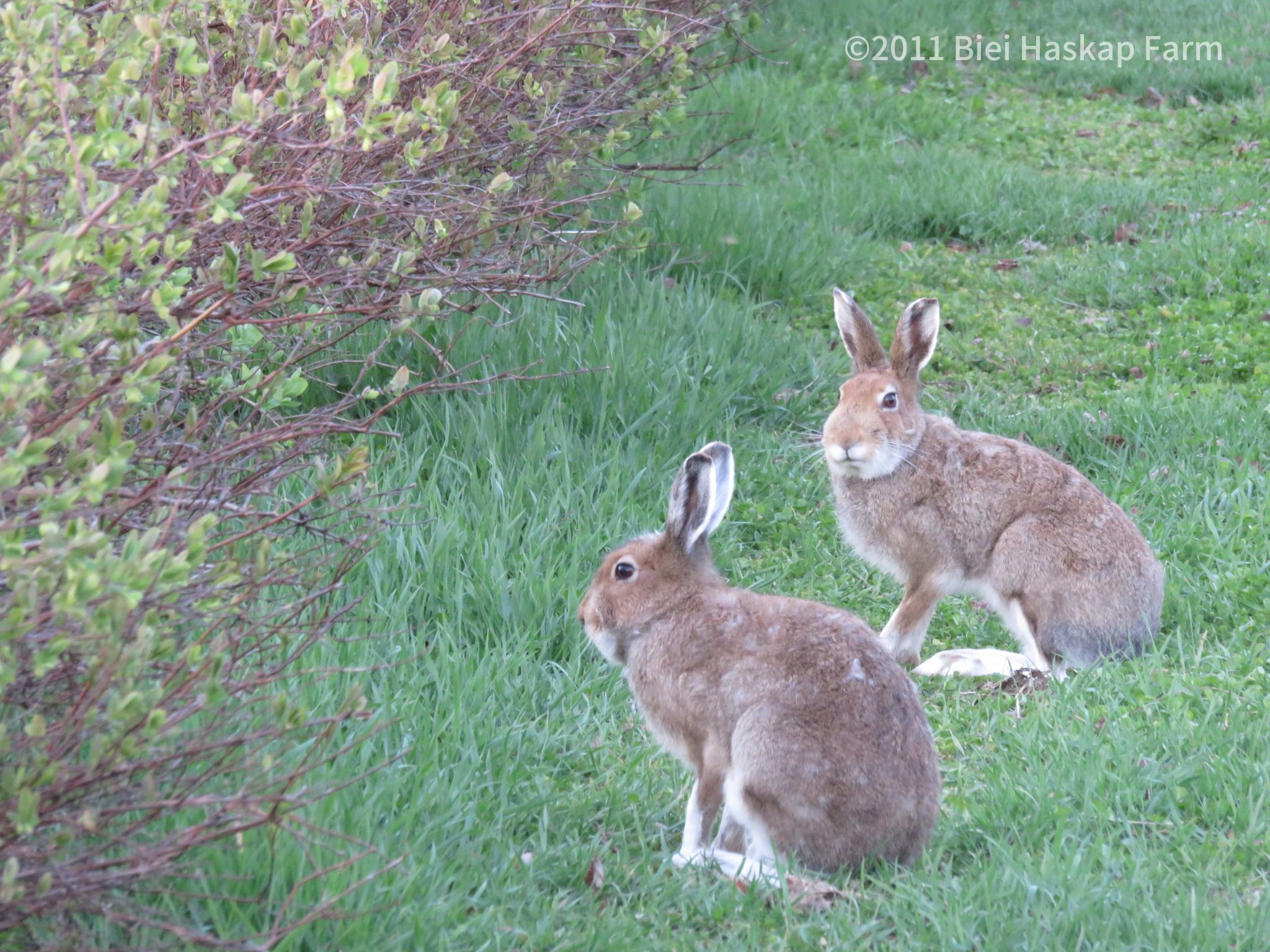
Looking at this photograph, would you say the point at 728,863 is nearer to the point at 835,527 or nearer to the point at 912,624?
the point at 912,624

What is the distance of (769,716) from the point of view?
3.63 metres

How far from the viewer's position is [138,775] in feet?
9.72

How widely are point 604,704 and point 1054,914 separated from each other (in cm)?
166

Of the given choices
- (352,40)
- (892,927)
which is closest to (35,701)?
(892,927)

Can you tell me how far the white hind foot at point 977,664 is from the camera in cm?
498

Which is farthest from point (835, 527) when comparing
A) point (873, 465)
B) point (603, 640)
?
point (603, 640)

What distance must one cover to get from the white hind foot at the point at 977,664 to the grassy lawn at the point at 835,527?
123mm

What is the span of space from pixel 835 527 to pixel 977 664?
3.93 feet

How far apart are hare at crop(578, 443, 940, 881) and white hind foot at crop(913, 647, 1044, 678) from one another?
48.7 inches

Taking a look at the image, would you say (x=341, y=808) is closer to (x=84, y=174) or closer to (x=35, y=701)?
(x=35, y=701)

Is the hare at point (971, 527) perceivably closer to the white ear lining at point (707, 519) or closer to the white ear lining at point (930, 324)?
the white ear lining at point (930, 324)

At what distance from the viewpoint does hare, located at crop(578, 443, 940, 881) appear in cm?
356

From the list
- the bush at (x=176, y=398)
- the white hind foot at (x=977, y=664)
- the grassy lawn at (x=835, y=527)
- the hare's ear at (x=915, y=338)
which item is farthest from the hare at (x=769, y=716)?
the hare's ear at (x=915, y=338)

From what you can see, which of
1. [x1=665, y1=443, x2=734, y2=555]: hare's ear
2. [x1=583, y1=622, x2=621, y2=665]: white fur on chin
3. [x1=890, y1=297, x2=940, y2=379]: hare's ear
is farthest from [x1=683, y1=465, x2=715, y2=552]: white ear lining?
[x1=890, y1=297, x2=940, y2=379]: hare's ear
